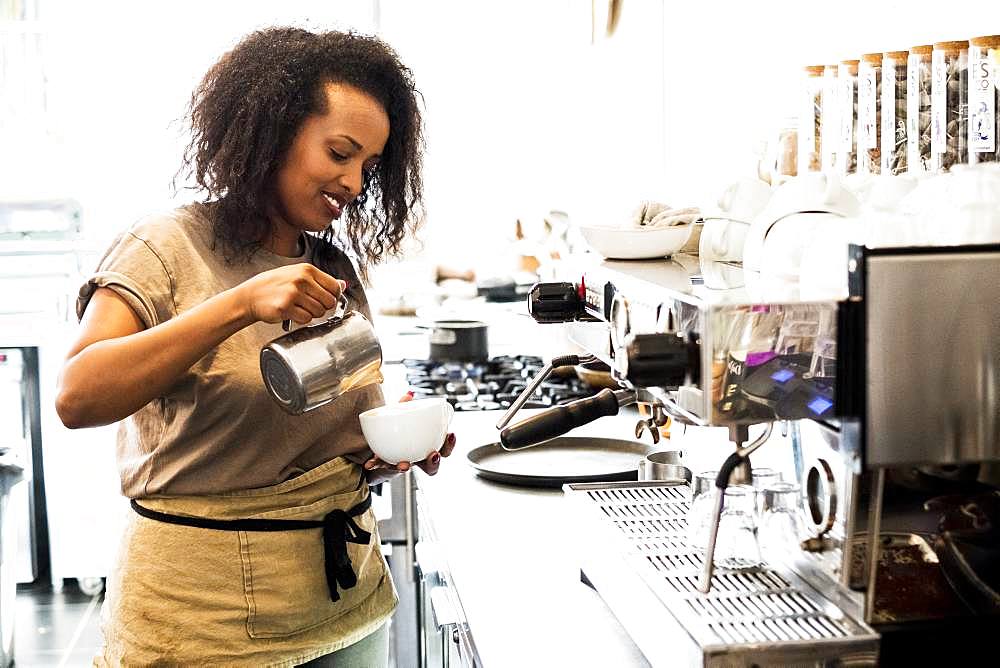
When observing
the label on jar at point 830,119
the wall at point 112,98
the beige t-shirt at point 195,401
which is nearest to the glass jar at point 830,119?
the label on jar at point 830,119

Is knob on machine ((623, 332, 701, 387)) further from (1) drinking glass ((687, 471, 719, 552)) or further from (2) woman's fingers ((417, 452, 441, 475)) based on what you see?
(2) woman's fingers ((417, 452, 441, 475))

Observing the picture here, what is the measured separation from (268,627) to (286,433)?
273 millimetres

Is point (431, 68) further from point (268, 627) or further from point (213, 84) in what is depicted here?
point (268, 627)

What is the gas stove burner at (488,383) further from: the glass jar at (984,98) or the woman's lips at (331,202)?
the glass jar at (984,98)

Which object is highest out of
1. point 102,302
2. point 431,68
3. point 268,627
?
point 431,68

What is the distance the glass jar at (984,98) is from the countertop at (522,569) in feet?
1.29

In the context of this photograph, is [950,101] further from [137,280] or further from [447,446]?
[137,280]

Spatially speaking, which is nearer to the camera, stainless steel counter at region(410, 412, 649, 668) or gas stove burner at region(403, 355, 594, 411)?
stainless steel counter at region(410, 412, 649, 668)

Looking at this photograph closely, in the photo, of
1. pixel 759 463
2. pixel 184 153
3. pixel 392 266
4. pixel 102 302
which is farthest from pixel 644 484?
pixel 392 266

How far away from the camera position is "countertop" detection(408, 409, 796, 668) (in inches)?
48.7

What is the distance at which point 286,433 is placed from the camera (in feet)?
5.26

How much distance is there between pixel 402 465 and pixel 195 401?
0.31 metres

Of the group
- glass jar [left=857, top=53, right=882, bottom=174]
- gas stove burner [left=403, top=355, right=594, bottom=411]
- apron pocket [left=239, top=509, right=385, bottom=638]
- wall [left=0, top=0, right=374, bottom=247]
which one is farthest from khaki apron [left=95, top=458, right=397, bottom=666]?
wall [left=0, top=0, right=374, bottom=247]

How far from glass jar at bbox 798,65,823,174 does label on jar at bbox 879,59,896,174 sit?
17 centimetres
